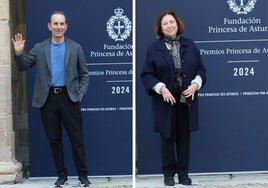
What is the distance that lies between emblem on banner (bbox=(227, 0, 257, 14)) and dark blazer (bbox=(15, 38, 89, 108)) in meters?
1.89

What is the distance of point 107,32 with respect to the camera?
25.0ft

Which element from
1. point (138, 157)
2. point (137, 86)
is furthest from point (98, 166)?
point (137, 86)

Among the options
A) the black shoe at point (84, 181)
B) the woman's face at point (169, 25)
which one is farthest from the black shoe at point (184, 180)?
the woman's face at point (169, 25)

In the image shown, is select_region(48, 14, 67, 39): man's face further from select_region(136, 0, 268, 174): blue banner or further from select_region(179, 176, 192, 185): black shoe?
select_region(179, 176, 192, 185): black shoe

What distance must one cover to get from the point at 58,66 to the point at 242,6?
7.55 feet

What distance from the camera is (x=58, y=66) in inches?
278

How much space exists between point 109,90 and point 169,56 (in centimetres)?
100

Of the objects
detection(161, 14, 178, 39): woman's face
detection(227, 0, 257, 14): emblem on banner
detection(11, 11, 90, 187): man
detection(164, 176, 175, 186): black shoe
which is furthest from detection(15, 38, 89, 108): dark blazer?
detection(227, 0, 257, 14): emblem on banner

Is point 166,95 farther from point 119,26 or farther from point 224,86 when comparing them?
point 119,26

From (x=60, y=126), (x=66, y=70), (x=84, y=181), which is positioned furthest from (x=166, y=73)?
(x=84, y=181)

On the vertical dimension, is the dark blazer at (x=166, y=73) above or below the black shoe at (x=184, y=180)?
above

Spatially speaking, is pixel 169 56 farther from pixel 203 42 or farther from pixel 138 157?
pixel 138 157

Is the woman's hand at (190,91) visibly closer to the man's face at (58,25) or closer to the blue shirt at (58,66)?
the blue shirt at (58,66)

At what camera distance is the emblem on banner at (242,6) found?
761 centimetres
